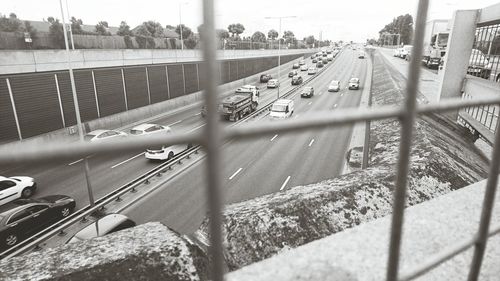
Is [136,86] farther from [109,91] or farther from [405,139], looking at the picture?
[405,139]

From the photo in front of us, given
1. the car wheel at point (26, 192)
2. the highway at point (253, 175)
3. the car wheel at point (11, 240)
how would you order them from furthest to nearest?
1. the car wheel at point (26, 192)
2. the highway at point (253, 175)
3. the car wheel at point (11, 240)

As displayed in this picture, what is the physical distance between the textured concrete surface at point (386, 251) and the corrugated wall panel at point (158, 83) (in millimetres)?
27102

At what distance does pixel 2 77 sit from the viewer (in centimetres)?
1644

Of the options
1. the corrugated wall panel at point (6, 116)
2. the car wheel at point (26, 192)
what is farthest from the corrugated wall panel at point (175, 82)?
the car wheel at point (26, 192)

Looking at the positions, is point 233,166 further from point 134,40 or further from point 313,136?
→ point 134,40

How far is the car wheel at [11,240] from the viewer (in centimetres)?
1017

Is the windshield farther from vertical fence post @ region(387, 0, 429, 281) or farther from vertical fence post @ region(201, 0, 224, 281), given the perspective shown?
vertical fence post @ region(201, 0, 224, 281)

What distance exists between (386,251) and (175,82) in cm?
2814

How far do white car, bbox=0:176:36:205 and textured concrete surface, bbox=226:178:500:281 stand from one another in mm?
14847

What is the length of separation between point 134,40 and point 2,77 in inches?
442

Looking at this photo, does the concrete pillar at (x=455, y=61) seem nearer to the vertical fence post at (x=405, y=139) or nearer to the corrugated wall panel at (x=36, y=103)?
the vertical fence post at (x=405, y=139)

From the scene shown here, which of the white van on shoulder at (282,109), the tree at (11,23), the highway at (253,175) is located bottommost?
the highway at (253,175)

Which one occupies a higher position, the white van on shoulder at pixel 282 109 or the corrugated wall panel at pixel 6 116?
the corrugated wall panel at pixel 6 116

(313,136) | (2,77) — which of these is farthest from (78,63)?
(313,136)
